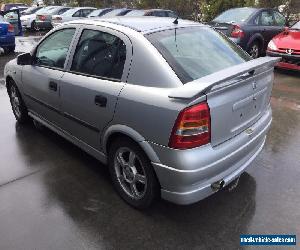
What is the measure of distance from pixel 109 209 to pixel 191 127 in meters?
1.22

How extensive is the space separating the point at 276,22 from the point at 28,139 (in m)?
8.78

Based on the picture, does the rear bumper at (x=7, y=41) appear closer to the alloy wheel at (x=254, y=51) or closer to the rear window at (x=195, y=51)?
the alloy wheel at (x=254, y=51)

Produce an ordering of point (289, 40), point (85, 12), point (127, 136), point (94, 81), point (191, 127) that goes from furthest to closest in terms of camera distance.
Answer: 1. point (85, 12)
2. point (289, 40)
3. point (94, 81)
4. point (127, 136)
5. point (191, 127)

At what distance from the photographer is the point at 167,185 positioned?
116 inches

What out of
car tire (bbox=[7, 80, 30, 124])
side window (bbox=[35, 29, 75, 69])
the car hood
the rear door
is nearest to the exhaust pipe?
the rear door

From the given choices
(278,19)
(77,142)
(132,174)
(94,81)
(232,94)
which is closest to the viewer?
(232,94)

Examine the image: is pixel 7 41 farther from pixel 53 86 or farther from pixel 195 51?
pixel 195 51

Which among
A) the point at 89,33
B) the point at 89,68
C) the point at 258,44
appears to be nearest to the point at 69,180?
the point at 89,68

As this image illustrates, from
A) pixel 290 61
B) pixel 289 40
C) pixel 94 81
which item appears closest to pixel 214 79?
pixel 94 81

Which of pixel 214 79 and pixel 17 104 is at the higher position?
pixel 214 79

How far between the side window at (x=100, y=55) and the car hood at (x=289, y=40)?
6.49 metres

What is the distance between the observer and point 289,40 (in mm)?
9062

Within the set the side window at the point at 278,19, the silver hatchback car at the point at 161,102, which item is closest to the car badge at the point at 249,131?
the silver hatchback car at the point at 161,102

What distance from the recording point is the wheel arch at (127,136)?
2973 millimetres
